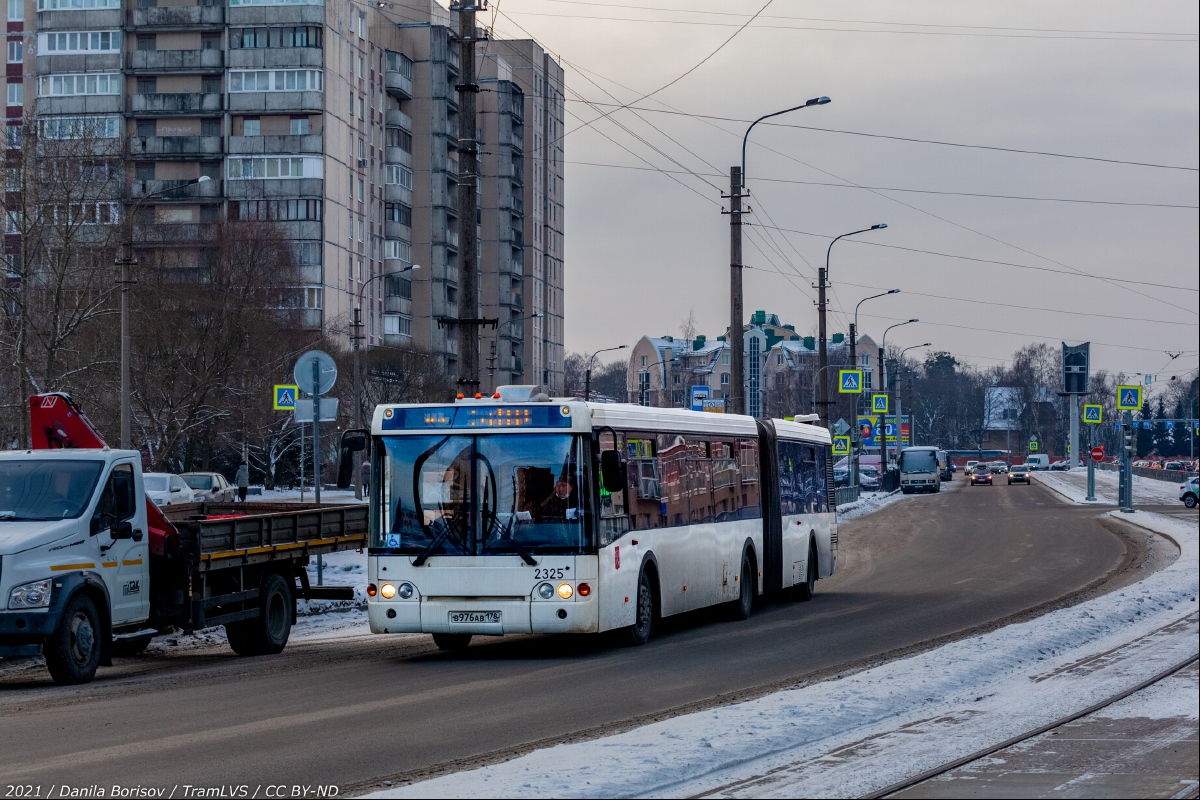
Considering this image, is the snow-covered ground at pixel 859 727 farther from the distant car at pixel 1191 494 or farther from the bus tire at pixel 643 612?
the distant car at pixel 1191 494

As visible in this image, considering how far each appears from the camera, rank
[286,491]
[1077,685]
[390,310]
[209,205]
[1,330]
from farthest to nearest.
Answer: [390,310]
[209,205]
[286,491]
[1,330]
[1077,685]

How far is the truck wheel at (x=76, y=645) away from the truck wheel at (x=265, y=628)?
7.80ft

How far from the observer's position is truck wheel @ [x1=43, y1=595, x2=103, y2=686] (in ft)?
44.1

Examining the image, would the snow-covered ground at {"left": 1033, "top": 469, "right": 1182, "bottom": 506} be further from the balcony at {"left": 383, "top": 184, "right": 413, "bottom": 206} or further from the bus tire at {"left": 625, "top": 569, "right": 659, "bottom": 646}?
the balcony at {"left": 383, "top": 184, "right": 413, "bottom": 206}

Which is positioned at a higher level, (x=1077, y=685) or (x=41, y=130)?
(x=41, y=130)

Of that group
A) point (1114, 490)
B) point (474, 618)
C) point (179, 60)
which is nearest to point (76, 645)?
point (474, 618)

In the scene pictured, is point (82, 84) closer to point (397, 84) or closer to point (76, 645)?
point (397, 84)

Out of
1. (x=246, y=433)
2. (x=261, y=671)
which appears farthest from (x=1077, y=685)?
(x=246, y=433)

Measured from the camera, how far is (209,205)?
87.8 m

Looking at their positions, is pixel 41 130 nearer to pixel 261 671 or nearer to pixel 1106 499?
pixel 261 671

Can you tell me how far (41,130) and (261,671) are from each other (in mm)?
31009

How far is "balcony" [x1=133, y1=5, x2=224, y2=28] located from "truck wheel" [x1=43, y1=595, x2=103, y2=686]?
7832 cm

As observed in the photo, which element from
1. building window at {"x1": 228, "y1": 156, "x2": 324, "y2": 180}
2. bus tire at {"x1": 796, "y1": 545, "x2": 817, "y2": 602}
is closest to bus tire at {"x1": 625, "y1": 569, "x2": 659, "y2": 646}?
bus tire at {"x1": 796, "y1": 545, "x2": 817, "y2": 602}

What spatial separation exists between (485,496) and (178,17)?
3104 inches
